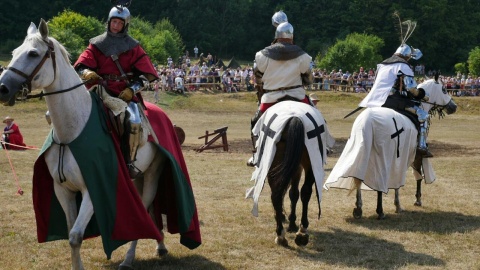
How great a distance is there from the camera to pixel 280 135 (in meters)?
9.21

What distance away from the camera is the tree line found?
77.8 m

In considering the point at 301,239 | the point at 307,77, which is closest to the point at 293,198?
the point at 301,239

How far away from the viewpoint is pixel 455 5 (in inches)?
3206

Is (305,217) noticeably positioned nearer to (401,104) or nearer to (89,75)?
(89,75)

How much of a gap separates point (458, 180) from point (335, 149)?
7146 millimetres

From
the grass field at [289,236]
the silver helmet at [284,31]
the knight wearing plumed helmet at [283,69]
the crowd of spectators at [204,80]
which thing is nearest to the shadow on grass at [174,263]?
the grass field at [289,236]

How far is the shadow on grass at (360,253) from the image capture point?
8562 millimetres

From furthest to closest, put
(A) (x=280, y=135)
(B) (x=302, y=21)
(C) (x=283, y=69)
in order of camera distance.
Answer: (B) (x=302, y=21) → (C) (x=283, y=69) → (A) (x=280, y=135)

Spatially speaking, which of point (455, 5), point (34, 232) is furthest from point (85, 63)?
point (455, 5)

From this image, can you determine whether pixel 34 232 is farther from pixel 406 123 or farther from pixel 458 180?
pixel 458 180

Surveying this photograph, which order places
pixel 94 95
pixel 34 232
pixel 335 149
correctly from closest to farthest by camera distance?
pixel 94 95 < pixel 34 232 < pixel 335 149

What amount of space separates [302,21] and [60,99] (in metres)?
78.5

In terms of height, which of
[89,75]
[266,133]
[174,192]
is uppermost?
[89,75]

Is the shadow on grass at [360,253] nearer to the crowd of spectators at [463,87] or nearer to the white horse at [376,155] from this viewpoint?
the white horse at [376,155]
